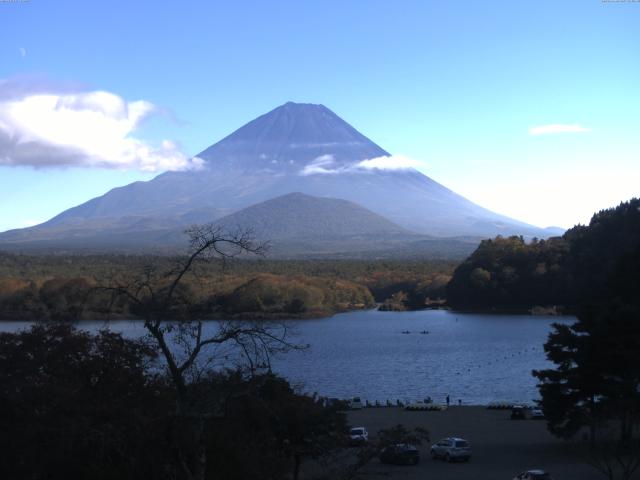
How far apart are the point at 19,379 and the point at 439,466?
296 inches

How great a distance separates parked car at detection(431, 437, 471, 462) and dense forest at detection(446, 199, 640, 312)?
36185 millimetres

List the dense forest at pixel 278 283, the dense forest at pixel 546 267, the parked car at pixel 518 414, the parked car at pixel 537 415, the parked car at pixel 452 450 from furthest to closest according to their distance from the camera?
the dense forest at pixel 546 267
the dense forest at pixel 278 283
the parked car at pixel 537 415
the parked car at pixel 518 414
the parked car at pixel 452 450

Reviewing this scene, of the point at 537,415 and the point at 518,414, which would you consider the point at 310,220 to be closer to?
the point at 537,415

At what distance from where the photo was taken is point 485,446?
15.2 m

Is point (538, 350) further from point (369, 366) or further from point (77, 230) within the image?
point (77, 230)

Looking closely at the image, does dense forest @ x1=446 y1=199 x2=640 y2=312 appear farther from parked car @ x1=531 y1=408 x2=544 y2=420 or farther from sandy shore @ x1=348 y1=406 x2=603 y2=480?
sandy shore @ x1=348 y1=406 x2=603 y2=480

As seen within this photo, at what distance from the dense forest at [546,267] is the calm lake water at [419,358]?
8.94 feet

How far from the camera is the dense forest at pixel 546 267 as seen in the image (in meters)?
50.6

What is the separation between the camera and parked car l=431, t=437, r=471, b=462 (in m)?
13.6

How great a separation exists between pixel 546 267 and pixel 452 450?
45514 mm

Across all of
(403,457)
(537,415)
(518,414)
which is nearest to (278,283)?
(537,415)

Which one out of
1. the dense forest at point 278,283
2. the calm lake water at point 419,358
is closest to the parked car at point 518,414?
the calm lake water at point 419,358

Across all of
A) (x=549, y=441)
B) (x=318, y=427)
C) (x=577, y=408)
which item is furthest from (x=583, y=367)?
(x=318, y=427)

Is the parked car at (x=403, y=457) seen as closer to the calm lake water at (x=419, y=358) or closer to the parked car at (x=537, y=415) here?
the calm lake water at (x=419, y=358)
